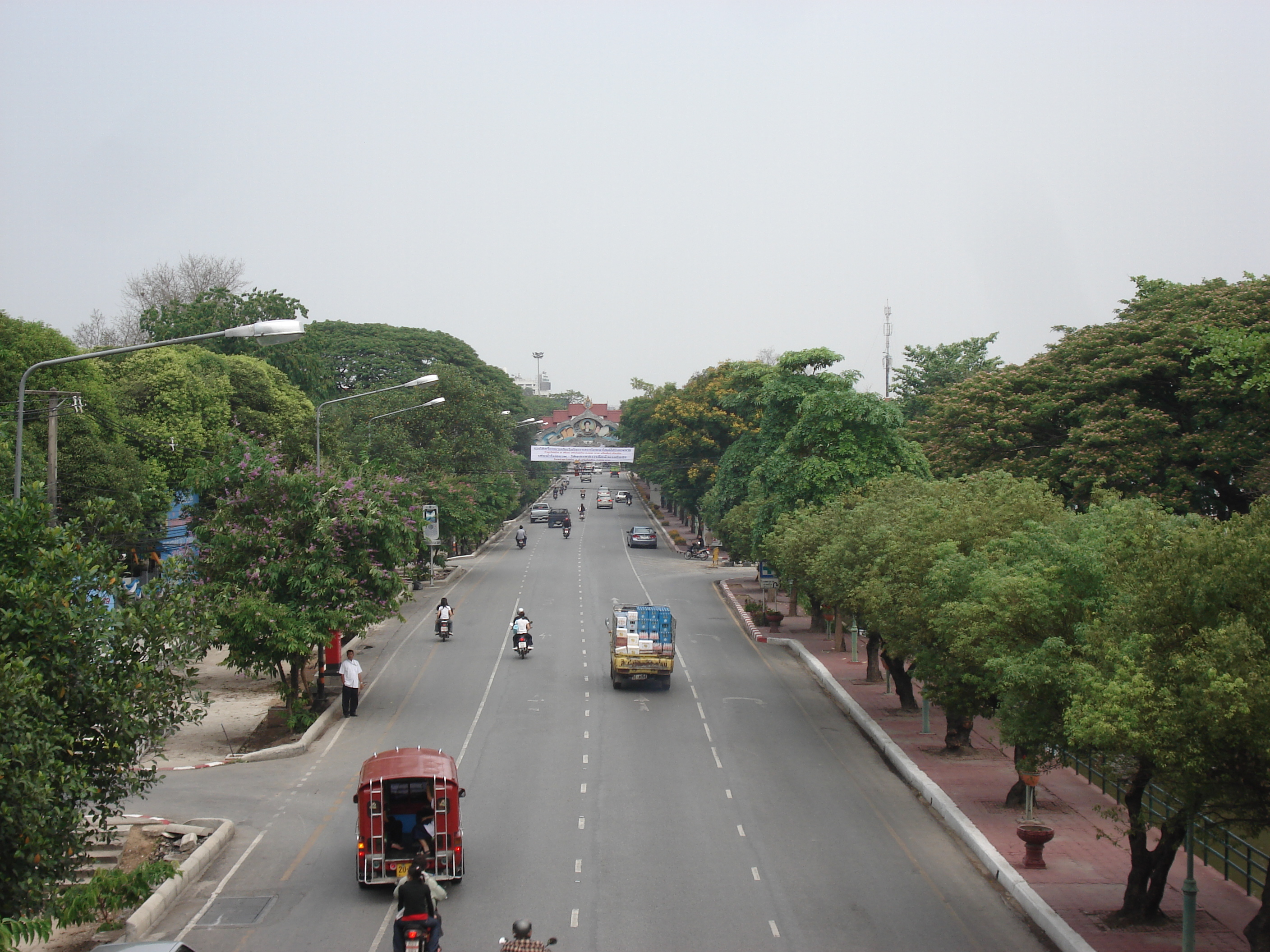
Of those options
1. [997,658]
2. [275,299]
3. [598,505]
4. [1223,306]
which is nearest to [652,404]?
[598,505]

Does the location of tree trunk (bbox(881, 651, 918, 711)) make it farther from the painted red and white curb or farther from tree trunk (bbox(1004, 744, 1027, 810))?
the painted red and white curb

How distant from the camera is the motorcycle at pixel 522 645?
35.0m

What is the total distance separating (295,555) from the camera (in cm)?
2611

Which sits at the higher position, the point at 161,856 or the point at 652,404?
the point at 652,404

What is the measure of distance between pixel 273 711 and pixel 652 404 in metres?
76.1

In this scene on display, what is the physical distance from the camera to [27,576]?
10.5 m

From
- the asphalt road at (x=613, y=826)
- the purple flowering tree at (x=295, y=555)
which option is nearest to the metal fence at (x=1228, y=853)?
the asphalt road at (x=613, y=826)

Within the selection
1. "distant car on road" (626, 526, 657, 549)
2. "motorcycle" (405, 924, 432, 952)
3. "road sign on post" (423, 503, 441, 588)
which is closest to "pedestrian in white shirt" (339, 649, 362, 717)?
"road sign on post" (423, 503, 441, 588)

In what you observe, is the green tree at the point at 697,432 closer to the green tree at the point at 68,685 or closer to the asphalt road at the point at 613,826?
the asphalt road at the point at 613,826

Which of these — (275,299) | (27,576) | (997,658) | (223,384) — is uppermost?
(275,299)

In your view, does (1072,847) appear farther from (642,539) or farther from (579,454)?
(579,454)

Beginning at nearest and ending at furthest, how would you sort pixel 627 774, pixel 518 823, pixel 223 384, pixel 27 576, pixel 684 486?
pixel 27 576
pixel 518 823
pixel 627 774
pixel 223 384
pixel 684 486

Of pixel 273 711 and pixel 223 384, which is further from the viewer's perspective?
pixel 223 384

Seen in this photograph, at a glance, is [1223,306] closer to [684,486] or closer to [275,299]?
[684,486]
